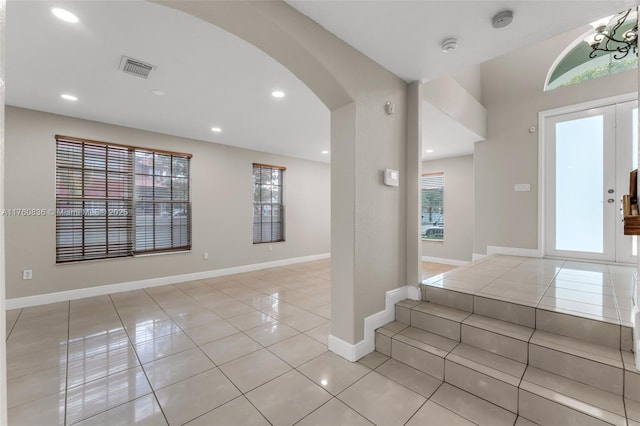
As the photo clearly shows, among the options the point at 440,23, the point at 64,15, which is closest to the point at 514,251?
the point at 440,23

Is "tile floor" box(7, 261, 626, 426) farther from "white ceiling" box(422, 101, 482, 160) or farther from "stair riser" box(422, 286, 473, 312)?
"white ceiling" box(422, 101, 482, 160)

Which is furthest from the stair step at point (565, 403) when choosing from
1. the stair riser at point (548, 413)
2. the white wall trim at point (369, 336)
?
the white wall trim at point (369, 336)

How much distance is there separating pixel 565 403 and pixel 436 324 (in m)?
0.92

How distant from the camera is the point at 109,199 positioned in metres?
4.17

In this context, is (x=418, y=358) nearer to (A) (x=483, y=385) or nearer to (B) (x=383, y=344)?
(B) (x=383, y=344)

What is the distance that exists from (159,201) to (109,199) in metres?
0.69

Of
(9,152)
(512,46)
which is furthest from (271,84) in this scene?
(9,152)

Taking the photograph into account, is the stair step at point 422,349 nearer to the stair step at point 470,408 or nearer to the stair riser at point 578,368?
the stair step at point 470,408

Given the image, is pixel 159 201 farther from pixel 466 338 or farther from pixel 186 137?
pixel 466 338

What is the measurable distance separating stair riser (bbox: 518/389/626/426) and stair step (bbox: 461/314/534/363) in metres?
0.34

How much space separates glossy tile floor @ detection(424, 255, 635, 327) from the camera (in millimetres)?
2121

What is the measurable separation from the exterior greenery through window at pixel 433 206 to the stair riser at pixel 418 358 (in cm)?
469

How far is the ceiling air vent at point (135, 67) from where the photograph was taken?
243 cm

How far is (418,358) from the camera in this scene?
212 cm
